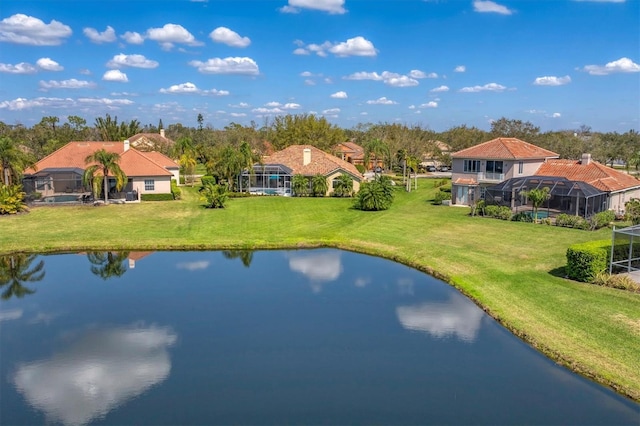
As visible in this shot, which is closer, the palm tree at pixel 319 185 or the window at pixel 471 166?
the window at pixel 471 166

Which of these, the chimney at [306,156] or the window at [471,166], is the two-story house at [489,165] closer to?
the window at [471,166]

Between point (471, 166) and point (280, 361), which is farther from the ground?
point (471, 166)

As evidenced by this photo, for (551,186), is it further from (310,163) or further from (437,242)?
(310,163)

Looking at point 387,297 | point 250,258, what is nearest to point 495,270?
point 387,297

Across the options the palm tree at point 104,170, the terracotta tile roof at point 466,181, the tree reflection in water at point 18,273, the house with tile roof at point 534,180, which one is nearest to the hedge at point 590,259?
the house with tile roof at point 534,180

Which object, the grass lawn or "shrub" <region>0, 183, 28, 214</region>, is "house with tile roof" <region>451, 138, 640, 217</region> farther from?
"shrub" <region>0, 183, 28, 214</region>

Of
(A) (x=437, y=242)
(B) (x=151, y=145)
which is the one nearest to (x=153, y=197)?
(A) (x=437, y=242)

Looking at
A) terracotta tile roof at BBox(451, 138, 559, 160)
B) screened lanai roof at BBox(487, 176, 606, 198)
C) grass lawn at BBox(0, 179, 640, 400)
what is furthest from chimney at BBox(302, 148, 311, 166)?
screened lanai roof at BBox(487, 176, 606, 198)
